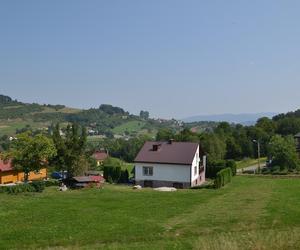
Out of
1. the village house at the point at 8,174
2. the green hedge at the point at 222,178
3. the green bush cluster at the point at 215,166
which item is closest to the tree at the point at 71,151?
the village house at the point at 8,174

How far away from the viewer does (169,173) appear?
2127 inches

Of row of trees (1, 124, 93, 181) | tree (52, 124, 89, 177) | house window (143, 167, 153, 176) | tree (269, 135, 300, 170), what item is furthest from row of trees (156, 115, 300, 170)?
row of trees (1, 124, 93, 181)

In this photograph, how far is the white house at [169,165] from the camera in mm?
53531

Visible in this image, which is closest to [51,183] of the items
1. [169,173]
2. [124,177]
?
[124,177]

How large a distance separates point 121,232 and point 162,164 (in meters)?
32.5

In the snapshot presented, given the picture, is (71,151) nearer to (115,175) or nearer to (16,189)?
(115,175)

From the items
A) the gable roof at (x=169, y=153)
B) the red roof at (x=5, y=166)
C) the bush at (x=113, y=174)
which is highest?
the gable roof at (x=169, y=153)

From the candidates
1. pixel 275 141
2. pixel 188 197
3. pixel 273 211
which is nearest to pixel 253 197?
pixel 188 197

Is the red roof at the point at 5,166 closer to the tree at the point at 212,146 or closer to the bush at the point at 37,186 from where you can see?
the bush at the point at 37,186

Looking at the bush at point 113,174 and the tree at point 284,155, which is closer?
the bush at point 113,174

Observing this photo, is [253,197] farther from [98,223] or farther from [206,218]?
[98,223]

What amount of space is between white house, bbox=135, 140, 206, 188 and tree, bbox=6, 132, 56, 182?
35.4 ft

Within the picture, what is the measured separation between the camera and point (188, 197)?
1506 inches

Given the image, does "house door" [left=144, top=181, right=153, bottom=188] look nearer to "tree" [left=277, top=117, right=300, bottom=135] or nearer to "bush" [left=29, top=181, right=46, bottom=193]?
"bush" [left=29, top=181, right=46, bottom=193]
